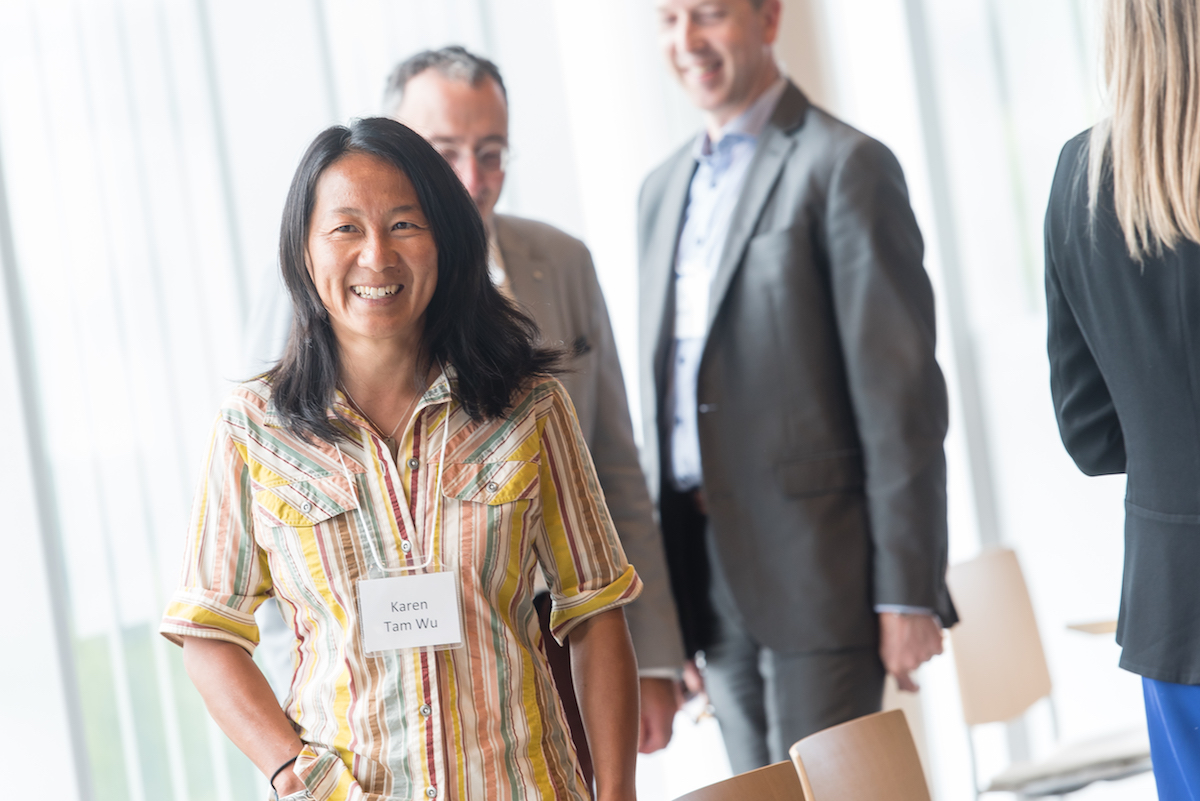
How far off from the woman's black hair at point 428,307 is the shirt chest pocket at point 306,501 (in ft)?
0.20

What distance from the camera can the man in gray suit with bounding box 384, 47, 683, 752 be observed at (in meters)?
2.03

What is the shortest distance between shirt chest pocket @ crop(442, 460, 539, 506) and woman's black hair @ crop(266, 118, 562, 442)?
0.07 meters

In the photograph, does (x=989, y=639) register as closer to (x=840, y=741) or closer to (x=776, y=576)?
(x=776, y=576)

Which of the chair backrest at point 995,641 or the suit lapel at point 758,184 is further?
the chair backrest at point 995,641

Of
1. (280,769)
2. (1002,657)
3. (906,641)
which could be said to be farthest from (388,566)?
(1002,657)

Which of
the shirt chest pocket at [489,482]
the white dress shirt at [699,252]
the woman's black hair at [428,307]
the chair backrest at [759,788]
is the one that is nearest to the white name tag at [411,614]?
the shirt chest pocket at [489,482]

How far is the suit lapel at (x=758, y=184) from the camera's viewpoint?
240 cm

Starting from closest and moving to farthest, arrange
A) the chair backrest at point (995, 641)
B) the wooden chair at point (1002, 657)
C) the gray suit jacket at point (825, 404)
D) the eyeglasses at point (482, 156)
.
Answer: the eyeglasses at point (482, 156)
the gray suit jacket at point (825, 404)
the wooden chair at point (1002, 657)
the chair backrest at point (995, 641)

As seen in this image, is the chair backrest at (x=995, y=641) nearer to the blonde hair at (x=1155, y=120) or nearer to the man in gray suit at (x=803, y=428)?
the man in gray suit at (x=803, y=428)

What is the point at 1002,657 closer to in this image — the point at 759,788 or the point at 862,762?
the point at 862,762

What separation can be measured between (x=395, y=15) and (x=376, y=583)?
6.88 ft

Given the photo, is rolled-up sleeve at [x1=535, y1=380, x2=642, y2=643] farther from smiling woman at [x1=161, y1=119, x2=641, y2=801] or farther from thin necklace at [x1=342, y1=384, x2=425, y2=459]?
thin necklace at [x1=342, y1=384, x2=425, y2=459]

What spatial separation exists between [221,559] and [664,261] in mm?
1438

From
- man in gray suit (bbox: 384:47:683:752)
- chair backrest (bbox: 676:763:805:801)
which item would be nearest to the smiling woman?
chair backrest (bbox: 676:763:805:801)
